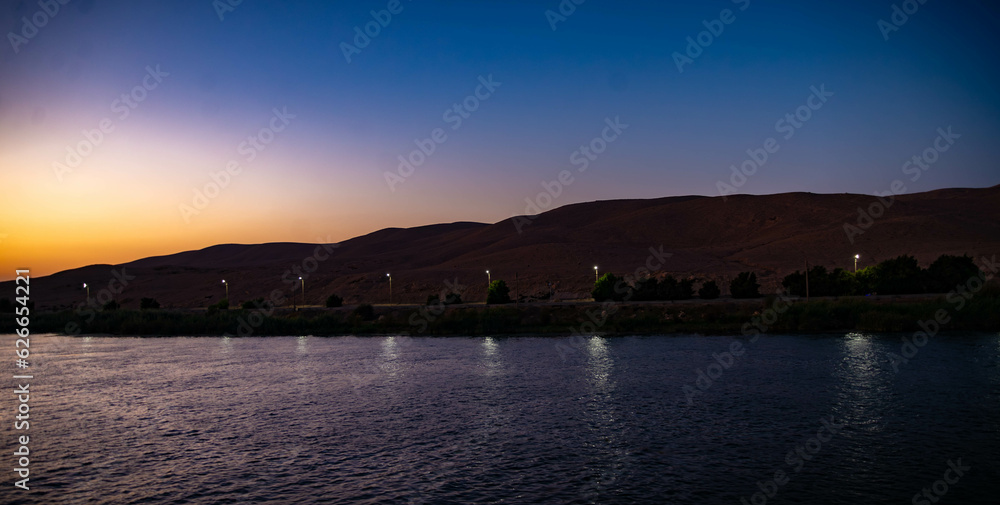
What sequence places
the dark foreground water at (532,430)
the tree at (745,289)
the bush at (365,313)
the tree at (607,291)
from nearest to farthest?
the dark foreground water at (532,430) → the bush at (365,313) → the tree at (745,289) → the tree at (607,291)

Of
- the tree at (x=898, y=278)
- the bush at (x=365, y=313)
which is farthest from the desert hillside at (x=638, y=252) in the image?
the tree at (x=898, y=278)

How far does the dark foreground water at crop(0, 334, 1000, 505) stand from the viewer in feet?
44.3

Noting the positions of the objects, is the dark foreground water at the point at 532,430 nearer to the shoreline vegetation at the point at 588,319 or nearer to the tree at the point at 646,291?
the shoreline vegetation at the point at 588,319

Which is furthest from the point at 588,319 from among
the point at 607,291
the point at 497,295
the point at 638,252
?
the point at 638,252

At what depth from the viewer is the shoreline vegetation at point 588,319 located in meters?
40.5

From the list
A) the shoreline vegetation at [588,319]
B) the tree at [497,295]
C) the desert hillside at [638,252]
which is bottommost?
the shoreline vegetation at [588,319]

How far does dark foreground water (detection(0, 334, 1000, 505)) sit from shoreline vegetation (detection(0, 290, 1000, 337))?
795cm

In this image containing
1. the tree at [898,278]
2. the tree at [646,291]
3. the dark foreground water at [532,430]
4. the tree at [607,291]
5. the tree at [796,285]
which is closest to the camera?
the dark foreground water at [532,430]

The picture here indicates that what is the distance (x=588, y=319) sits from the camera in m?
48.7

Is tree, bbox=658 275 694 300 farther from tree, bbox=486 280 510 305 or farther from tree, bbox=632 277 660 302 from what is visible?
tree, bbox=486 280 510 305

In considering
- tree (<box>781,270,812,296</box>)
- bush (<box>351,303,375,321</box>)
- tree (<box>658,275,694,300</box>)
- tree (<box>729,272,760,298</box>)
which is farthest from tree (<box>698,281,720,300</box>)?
bush (<box>351,303,375,321</box>)

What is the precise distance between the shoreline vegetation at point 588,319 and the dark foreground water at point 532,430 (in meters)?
7.95

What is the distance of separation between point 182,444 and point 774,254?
95.3 meters

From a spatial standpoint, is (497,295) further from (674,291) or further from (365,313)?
(674,291)
